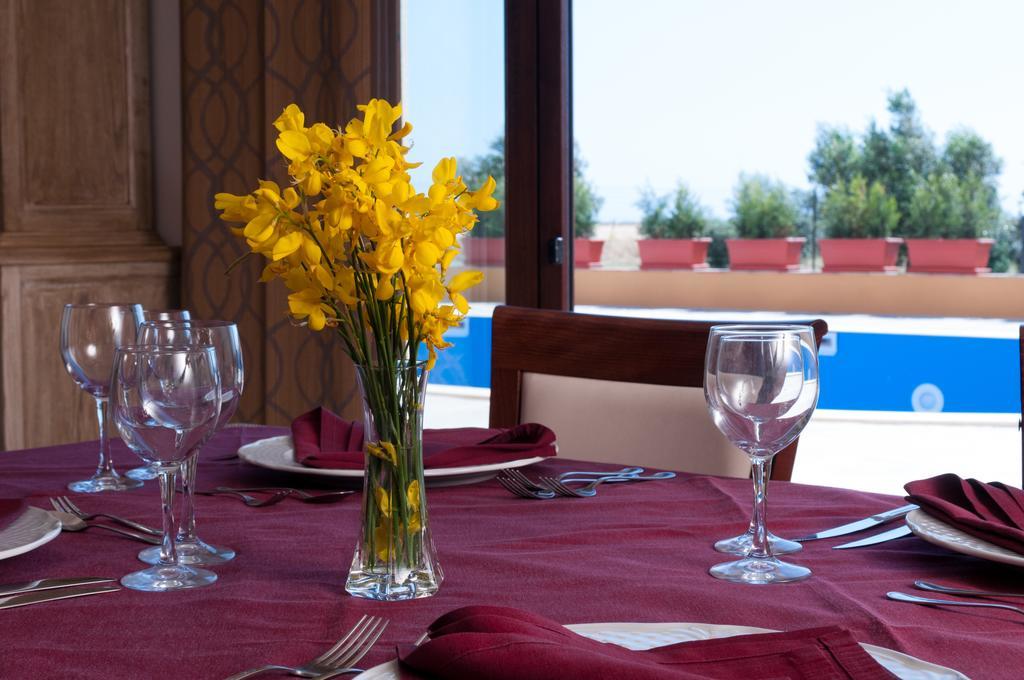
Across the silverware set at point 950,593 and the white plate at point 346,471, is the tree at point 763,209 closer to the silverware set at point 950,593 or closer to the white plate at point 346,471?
the white plate at point 346,471

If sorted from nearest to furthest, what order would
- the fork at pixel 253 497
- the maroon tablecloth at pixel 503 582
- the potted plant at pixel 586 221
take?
1. the maroon tablecloth at pixel 503 582
2. the fork at pixel 253 497
3. the potted plant at pixel 586 221

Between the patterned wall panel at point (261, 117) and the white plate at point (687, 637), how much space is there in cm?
277

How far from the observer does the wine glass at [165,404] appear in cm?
78

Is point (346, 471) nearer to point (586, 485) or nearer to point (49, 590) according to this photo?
point (586, 485)

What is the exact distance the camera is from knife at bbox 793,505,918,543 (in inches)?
37.0

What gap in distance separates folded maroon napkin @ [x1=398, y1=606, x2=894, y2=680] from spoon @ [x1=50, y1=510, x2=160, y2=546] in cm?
44

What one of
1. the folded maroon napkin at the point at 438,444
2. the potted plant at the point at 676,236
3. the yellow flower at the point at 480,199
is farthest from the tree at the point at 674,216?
the yellow flower at the point at 480,199

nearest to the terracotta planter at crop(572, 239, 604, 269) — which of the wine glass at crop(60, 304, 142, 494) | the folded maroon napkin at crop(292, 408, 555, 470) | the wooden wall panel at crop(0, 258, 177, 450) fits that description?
the wooden wall panel at crop(0, 258, 177, 450)

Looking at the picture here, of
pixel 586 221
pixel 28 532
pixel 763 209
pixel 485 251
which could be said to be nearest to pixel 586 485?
pixel 28 532

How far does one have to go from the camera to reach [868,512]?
103 cm

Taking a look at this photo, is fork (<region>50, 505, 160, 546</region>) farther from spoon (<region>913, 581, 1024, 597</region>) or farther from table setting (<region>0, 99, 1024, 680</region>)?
spoon (<region>913, 581, 1024, 597</region>)

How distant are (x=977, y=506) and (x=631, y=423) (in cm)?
64

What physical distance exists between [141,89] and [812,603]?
3317 mm

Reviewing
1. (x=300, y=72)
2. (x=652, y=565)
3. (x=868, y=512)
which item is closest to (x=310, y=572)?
(x=652, y=565)
